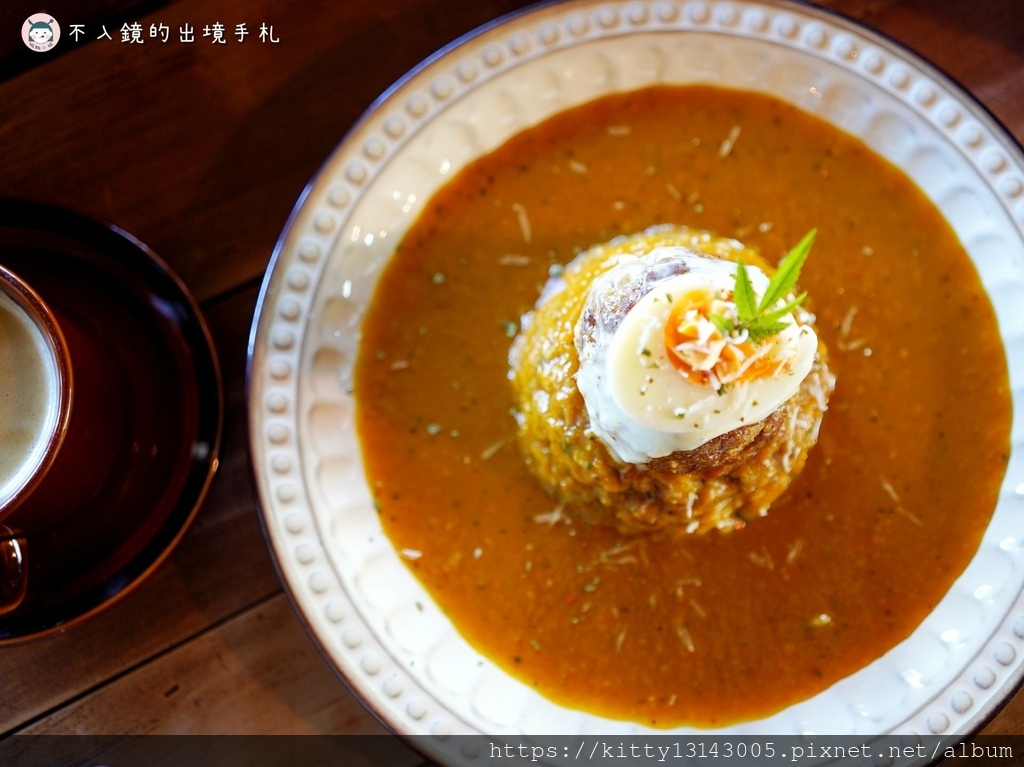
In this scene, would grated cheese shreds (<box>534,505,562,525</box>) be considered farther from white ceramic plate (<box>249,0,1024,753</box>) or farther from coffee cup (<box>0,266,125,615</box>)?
coffee cup (<box>0,266,125,615</box>)

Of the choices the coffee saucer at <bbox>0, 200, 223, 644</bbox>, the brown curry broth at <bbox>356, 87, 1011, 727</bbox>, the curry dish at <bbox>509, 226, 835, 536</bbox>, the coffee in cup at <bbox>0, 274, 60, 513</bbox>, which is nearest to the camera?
the curry dish at <bbox>509, 226, 835, 536</bbox>

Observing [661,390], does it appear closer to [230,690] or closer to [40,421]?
[40,421]

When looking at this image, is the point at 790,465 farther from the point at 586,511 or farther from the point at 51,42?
the point at 51,42

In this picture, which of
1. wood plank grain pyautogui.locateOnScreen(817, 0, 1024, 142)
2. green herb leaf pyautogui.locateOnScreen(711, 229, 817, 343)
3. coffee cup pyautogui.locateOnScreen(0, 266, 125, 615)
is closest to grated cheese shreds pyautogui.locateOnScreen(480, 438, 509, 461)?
green herb leaf pyautogui.locateOnScreen(711, 229, 817, 343)

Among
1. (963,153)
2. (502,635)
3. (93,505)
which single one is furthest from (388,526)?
(963,153)

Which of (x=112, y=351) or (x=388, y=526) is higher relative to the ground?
(x=112, y=351)

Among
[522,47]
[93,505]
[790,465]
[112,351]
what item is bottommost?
[93,505]

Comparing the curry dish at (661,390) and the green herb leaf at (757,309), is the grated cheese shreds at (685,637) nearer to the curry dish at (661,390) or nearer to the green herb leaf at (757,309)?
the curry dish at (661,390)
